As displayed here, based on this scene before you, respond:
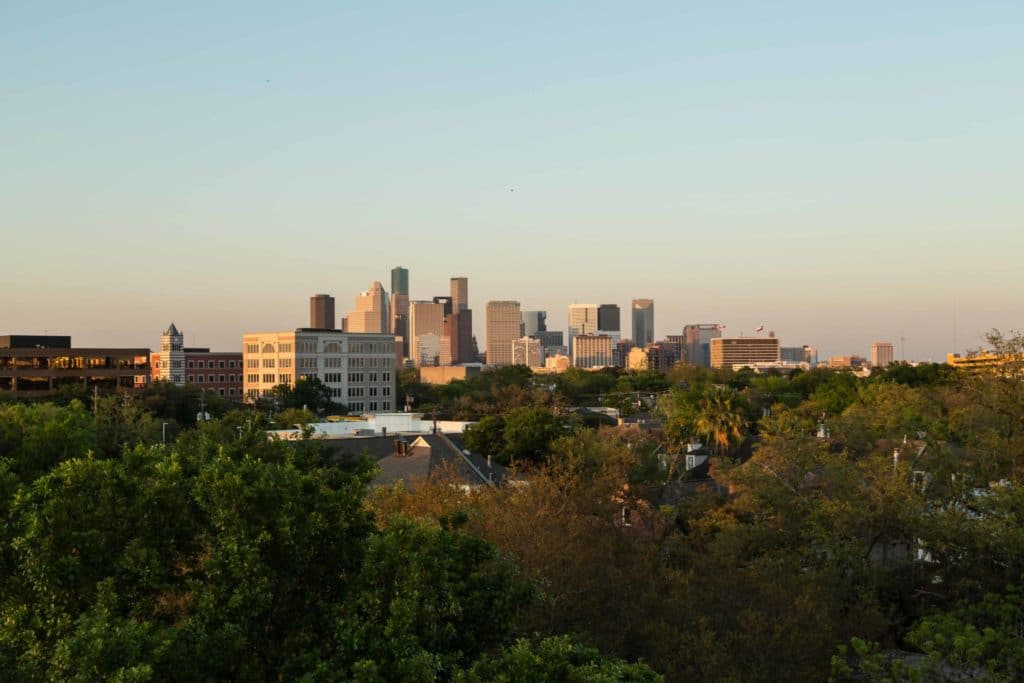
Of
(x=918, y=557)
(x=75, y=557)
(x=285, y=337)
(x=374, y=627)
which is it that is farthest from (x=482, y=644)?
(x=285, y=337)

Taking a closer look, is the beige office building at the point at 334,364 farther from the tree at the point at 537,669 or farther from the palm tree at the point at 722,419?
the tree at the point at 537,669

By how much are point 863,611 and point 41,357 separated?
12610 cm

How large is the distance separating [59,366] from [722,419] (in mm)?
98096

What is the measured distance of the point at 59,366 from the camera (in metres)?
137

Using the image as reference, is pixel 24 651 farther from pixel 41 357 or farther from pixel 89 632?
pixel 41 357

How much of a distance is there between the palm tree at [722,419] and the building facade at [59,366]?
84.4 m

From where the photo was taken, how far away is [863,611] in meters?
31.7

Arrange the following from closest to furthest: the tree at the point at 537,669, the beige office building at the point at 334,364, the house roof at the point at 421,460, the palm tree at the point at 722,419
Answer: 1. the tree at the point at 537,669
2. the house roof at the point at 421,460
3. the palm tree at the point at 722,419
4. the beige office building at the point at 334,364

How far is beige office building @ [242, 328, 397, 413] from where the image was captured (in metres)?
170

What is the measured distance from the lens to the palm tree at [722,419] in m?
71.1

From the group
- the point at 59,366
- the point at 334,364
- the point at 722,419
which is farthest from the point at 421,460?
the point at 334,364

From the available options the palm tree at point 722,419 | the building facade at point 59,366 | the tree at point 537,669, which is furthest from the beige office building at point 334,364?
the tree at point 537,669

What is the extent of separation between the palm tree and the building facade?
84350 millimetres

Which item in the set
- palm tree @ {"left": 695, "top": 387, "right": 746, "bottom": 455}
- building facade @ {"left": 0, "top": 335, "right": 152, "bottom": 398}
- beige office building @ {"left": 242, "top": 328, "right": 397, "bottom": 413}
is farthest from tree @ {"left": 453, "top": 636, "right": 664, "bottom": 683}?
beige office building @ {"left": 242, "top": 328, "right": 397, "bottom": 413}
